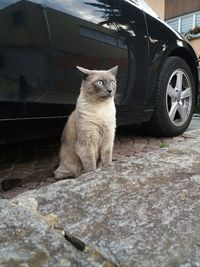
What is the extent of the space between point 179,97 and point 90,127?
1634 millimetres

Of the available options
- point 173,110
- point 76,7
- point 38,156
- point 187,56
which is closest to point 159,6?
point 187,56

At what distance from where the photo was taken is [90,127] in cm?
268

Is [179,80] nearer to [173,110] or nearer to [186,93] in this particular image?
[186,93]

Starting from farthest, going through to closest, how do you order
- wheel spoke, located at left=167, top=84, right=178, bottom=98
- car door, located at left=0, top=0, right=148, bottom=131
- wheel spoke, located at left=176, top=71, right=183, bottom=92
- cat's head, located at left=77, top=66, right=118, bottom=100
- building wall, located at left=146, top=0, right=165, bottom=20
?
building wall, located at left=146, top=0, right=165, bottom=20 → wheel spoke, located at left=176, top=71, right=183, bottom=92 → wheel spoke, located at left=167, top=84, right=178, bottom=98 → cat's head, located at left=77, top=66, right=118, bottom=100 → car door, located at left=0, top=0, right=148, bottom=131

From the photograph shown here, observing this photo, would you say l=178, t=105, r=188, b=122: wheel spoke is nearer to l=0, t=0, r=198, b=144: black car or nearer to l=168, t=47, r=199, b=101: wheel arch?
l=0, t=0, r=198, b=144: black car

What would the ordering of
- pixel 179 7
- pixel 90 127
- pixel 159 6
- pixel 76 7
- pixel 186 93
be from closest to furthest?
pixel 90 127, pixel 76 7, pixel 186 93, pixel 179 7, pixel 159 6

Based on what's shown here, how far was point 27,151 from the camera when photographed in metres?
3.59

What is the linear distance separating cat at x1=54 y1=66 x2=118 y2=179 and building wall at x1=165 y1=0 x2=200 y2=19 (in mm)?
12684

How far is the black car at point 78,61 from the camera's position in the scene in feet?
7.98

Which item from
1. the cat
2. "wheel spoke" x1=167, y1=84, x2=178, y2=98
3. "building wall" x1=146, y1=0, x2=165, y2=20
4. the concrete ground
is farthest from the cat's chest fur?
"building wall" x1=146, y1=0, x2=165, y2=20

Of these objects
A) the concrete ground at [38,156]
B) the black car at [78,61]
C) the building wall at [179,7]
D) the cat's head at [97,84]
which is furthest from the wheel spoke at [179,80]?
the building wall at [179,7]

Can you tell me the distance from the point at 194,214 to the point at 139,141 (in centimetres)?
233

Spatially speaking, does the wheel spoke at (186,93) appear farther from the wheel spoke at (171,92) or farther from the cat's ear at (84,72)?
the cat's ear at (84,72)

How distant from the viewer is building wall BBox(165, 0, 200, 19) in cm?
1442
